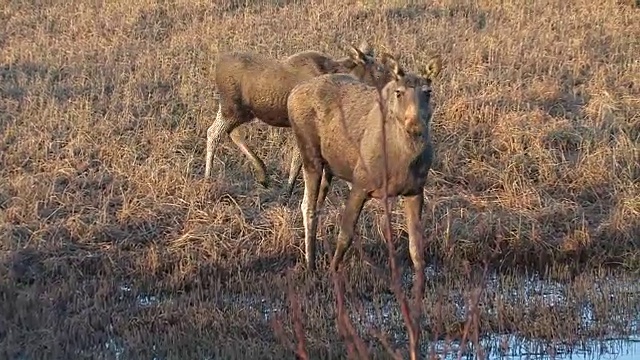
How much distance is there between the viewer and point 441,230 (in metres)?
10.4

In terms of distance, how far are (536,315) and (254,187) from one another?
409cm

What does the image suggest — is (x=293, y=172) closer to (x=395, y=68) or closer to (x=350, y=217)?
(x=350, y=217)

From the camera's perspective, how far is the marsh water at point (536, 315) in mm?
7953

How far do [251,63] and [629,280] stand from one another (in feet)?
14.8

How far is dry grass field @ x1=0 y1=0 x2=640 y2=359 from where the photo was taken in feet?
27.7

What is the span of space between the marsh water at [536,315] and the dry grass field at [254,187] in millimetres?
38

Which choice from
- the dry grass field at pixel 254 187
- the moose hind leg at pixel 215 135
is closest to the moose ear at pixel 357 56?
the dry grass field at pixel 254 187

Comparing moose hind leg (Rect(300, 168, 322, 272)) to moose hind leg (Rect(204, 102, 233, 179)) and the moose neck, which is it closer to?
the moose neck

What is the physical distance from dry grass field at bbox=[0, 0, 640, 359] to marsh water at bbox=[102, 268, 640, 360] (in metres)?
0.04

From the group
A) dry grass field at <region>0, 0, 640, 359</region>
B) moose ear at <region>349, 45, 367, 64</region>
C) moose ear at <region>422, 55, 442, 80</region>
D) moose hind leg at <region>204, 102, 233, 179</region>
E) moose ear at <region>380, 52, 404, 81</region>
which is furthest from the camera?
→ moose hind leg at <region>204, 102, 233, 179</region>

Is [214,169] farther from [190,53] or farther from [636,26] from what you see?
A: [636,26]

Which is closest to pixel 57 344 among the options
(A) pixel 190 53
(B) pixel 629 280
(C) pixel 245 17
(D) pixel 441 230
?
(D) pixel 441 230

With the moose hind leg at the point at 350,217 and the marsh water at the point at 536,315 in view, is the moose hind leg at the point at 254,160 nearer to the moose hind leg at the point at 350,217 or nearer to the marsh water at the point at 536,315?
the marsh water at the point at 536,315

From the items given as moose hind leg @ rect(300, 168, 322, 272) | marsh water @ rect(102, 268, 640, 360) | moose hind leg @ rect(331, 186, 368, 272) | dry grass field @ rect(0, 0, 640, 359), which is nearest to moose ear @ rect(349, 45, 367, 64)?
moose hind leg @ rect(300, 168, 322, 272)
